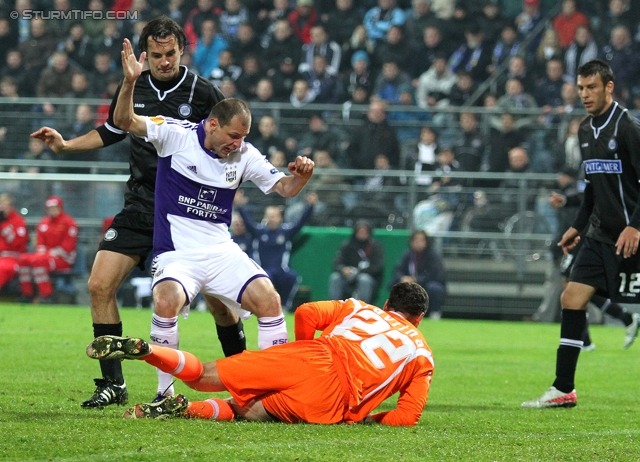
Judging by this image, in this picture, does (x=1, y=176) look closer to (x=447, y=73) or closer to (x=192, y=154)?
(x=447, y=73)

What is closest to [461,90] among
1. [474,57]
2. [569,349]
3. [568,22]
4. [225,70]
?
[474,57]

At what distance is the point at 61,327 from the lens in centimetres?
1274

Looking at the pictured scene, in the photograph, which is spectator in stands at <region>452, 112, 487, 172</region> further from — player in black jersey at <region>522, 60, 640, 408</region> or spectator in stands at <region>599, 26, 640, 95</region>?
player in black jersey at <region>522, 60, 640, 408</region>

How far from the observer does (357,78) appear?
64.4 ft

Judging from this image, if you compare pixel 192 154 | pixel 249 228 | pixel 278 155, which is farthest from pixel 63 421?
pixel 278 155

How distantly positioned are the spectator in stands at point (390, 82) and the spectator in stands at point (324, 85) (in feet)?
2.64

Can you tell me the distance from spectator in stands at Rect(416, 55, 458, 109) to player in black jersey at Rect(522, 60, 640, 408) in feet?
39.6

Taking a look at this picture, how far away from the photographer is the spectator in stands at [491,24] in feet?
65.8

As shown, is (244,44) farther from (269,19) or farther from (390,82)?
(390,82)

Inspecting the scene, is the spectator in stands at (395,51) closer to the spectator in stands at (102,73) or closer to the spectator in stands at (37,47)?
the spectator in stands at (102,73)

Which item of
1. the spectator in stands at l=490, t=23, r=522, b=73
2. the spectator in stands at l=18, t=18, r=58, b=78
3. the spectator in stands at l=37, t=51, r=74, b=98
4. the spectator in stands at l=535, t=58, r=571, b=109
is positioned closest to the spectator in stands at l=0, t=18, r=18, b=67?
the spectator in stands at l=18, t=18, r=58, b=78

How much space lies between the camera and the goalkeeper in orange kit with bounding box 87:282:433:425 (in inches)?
214

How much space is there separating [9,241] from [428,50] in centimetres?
921

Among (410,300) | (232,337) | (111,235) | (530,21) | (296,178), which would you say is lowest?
Answer: (232,337)
